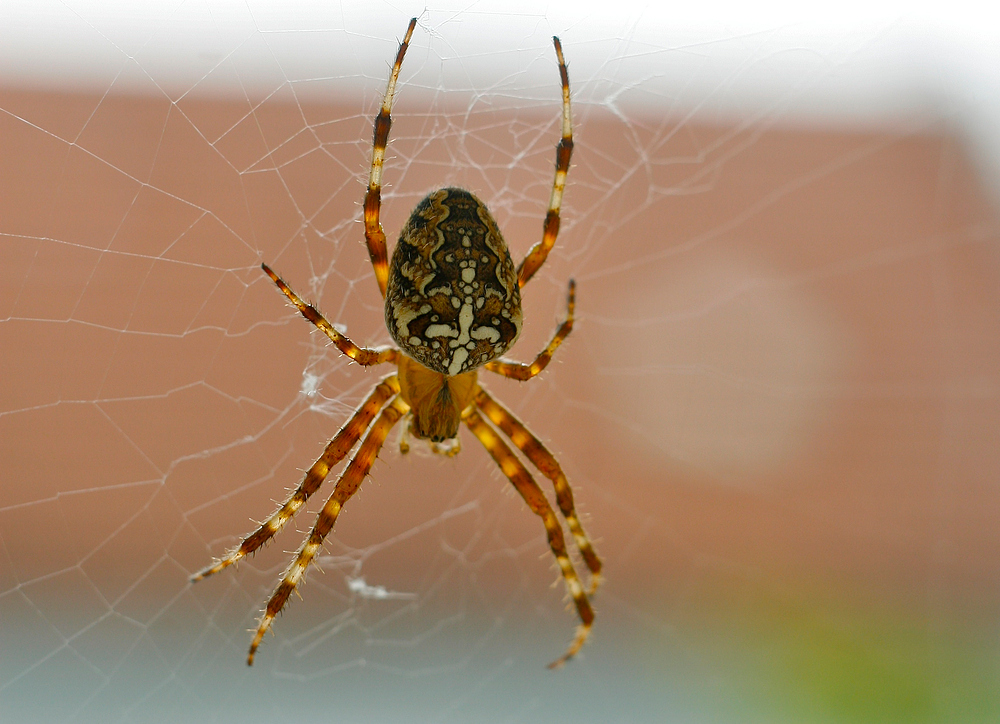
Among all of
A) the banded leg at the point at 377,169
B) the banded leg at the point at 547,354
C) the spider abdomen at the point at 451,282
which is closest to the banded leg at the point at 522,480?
the banded leg at the point at 547,354

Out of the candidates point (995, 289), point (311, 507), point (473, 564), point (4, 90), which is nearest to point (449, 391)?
point (311, 507)

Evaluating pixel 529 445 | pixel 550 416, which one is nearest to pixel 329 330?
pixel 529 445

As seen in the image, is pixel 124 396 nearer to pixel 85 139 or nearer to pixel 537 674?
pixel 85 139

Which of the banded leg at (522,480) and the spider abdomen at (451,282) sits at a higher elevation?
the spider abdomen at (451,282)

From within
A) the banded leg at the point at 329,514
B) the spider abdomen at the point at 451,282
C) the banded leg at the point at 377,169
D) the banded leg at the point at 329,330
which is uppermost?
the banded leg at the point at 377,169

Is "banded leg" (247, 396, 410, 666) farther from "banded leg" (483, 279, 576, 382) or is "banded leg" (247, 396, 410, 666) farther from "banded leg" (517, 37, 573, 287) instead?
"banded leg" (517, 37, 573, 287)

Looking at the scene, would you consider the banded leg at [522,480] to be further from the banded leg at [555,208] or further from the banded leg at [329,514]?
the banded leg at [555,208]
